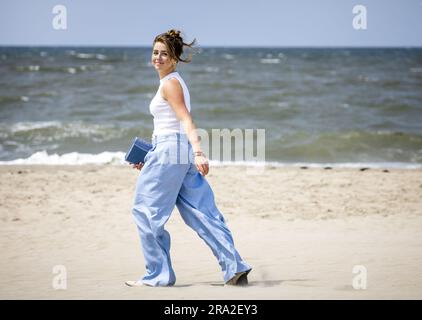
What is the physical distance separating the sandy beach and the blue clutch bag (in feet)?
2.94

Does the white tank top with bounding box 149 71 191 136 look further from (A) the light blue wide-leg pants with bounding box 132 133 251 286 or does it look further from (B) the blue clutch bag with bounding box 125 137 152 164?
(B) the blue clutch bag with bounding box 125 137 152 164

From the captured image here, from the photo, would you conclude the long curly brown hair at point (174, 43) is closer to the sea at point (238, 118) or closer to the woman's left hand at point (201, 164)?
the sea at point (238, 118)

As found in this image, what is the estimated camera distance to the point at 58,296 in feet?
14.8

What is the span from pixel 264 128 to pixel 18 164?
736cm

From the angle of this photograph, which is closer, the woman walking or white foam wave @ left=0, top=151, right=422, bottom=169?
the woman walking

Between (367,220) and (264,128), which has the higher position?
(264,128)

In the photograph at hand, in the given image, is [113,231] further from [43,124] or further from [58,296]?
[43,124]

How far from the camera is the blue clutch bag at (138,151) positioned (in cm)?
448

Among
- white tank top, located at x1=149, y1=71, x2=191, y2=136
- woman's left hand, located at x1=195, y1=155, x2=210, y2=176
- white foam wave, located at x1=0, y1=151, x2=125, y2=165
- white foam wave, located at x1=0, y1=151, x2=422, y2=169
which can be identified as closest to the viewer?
woman's left hand, located at x1=195, y1=155, x2=210, y2=176

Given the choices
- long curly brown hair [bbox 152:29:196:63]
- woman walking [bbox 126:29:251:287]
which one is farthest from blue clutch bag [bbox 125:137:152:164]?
long curly brown hair [bbox 152:29:196:63]

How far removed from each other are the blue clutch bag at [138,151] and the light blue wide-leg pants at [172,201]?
0.24 ft

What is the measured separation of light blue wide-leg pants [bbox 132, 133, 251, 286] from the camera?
4367 mm

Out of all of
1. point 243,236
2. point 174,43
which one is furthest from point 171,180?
point 243,236
